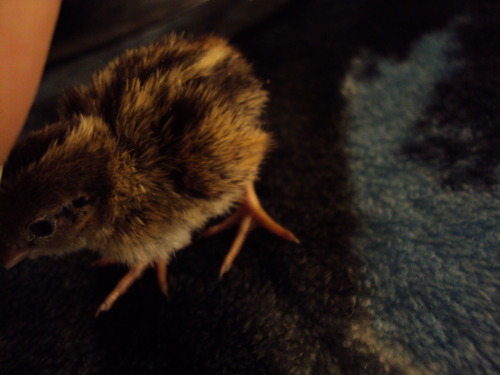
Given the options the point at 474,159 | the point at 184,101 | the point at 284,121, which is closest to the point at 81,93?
the point at 184,101

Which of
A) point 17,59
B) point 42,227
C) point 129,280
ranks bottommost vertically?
point 129,280

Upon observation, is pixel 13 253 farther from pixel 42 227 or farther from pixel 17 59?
pixel 17 59

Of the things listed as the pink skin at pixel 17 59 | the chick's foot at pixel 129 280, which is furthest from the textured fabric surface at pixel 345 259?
the pink skin at pixel 17 59

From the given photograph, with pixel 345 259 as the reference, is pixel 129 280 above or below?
below

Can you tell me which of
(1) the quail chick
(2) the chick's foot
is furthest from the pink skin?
(2) the chick's foot

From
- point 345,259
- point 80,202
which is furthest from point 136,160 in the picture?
point 345,259

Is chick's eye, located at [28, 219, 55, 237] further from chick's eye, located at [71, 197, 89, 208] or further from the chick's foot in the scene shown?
the chick's foot

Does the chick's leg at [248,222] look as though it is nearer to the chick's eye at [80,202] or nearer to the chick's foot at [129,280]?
the chick's foot at [129,280]
